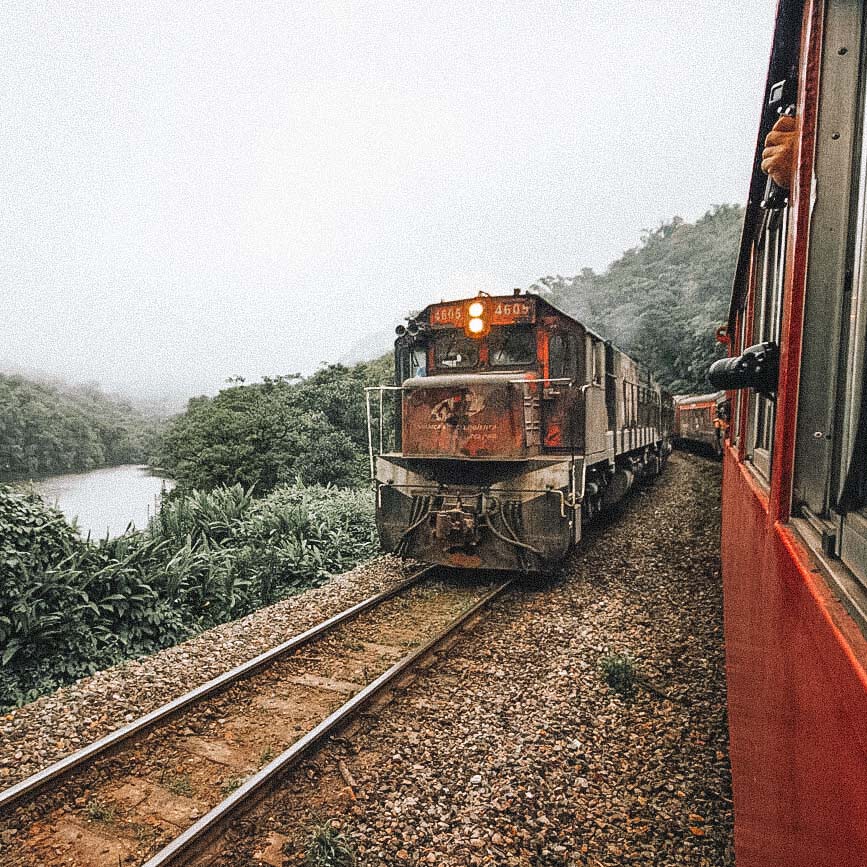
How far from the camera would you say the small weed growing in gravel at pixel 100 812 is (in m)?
3.18

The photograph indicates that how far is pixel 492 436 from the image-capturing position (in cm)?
685

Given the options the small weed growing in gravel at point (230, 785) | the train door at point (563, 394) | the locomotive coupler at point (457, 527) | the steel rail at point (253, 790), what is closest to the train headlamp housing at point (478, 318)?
the train door at point (563, 394)

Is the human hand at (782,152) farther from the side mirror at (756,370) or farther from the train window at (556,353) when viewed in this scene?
the train window at (556,353)

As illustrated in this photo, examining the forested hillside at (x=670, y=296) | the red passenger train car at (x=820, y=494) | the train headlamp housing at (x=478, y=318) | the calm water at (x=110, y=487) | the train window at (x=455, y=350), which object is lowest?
the calm water at (x=110, y=487)

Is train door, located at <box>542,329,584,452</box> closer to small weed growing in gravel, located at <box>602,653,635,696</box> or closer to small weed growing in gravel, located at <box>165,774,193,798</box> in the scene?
small weed growing in gravel, located at <box>602,653,635,696</box>

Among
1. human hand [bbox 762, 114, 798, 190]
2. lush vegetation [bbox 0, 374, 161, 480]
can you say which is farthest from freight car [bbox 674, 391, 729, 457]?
lush vegetation [bbox 0, 374, 161, 480]

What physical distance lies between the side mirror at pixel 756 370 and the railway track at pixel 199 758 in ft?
10.5

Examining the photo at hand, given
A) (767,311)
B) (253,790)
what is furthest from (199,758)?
(767,311)

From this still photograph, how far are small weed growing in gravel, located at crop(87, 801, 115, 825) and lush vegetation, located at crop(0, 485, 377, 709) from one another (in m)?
2.83

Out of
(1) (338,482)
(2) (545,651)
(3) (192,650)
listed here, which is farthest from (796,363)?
(1) (338,482)

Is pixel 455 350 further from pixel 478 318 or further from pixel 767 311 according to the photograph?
pixel 767 311

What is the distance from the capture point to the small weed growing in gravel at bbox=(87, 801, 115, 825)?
10.4ft

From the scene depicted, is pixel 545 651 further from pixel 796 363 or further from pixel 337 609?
pixel 796 363

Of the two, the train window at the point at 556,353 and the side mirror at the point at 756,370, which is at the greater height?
the train window at the point at 556,353
